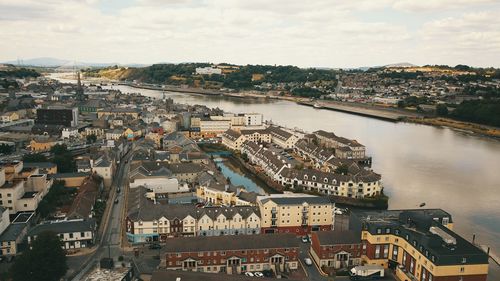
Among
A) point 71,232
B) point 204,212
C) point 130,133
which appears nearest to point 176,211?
point 204,212

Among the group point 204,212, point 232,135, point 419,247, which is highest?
point 232,135

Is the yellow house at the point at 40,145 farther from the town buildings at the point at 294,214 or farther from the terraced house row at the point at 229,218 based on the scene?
the town buildings at the point at 294,214

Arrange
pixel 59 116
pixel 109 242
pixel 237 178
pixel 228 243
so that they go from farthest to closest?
pixel 59 116 < pixel 237 178 < pixel 109 242 < pixel 228 243

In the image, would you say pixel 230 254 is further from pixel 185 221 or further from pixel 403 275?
pixel 403 275

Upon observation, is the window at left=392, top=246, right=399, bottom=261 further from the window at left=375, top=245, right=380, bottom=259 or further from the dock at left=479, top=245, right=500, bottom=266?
the dock at left=479, top=245, right=500, bottom=266

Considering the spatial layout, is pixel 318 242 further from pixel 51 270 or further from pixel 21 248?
pixel 21 248

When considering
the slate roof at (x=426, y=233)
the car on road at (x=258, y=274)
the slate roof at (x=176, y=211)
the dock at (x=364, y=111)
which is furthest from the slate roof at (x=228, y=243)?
the dock at (x=364, y=111)
